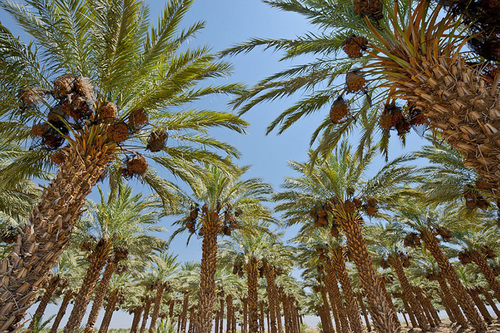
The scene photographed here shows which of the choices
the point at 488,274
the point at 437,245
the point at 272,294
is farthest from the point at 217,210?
the point at 488,274

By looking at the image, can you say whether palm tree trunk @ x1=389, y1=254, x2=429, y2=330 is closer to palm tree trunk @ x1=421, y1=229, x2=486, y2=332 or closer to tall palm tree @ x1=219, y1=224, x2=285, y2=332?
palm tree trunk @ x1=421, y1=229, x2=486, y2=332

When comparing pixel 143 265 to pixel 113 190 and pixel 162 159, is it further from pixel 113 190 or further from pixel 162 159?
pixel 162 159

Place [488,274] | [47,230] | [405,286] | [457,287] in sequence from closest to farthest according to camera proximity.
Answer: [47,230] < [457,287] < [488,274] < [405,286]

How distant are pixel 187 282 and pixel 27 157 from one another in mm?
20367

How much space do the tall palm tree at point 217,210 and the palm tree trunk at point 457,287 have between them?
1208 cm

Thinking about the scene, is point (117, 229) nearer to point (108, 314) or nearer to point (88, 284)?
point (88, 284)

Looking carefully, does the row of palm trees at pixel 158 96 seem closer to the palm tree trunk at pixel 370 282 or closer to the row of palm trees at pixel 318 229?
the palm tree trunk at pixel 370 282

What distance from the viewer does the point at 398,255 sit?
2361 centimetres

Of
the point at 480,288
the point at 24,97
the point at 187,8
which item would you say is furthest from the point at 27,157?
the point at 480,288

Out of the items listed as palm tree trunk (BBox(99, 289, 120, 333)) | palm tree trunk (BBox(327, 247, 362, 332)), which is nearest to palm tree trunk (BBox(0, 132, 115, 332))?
palm tree trunk (BBox(327, 247, 362, 332))

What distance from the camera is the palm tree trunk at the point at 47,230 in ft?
12.2

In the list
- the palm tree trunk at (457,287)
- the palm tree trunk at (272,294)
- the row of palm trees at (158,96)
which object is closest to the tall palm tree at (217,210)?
the row of palm trees at (158,96)

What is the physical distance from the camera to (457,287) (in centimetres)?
1623

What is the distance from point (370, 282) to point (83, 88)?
10.6 metres
